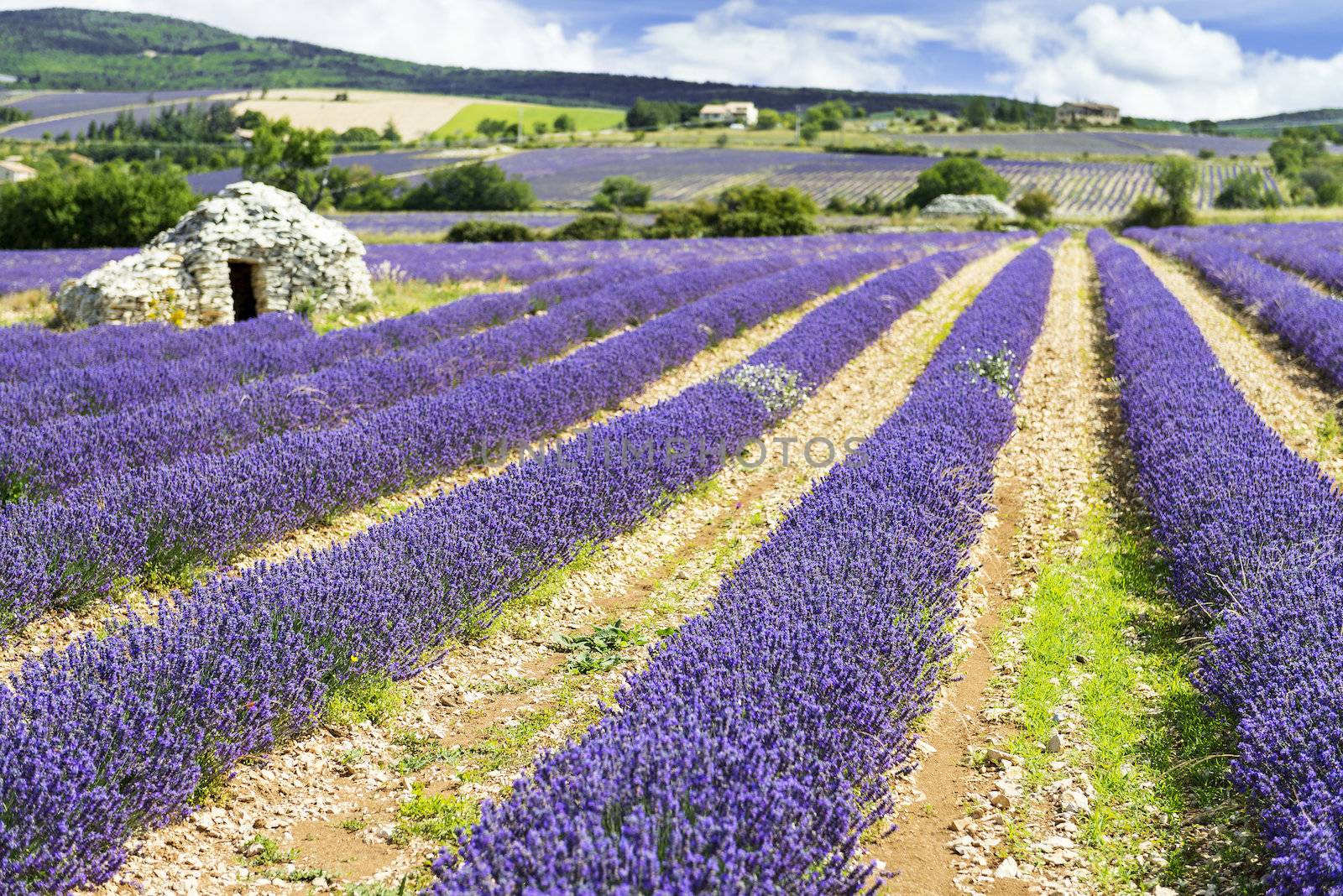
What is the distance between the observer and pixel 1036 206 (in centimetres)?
4650

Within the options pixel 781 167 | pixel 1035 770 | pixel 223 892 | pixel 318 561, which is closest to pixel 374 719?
pixel 318 561

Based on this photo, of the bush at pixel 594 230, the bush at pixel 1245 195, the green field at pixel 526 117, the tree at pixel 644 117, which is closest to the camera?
the bush at pixel 594 230

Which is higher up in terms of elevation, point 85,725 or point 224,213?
point 224,213

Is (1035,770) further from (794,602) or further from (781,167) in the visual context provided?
(781,167)

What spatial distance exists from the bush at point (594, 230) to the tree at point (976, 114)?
80.6 m

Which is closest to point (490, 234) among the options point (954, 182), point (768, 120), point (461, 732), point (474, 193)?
point (474, 193)

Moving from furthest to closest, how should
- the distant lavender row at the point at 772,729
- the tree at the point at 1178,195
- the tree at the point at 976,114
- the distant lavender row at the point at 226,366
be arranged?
the tree at the point at 976,114 → the tree at the point at 1178,195 → the distant lavender row at the point at 226,366 → the distant lavender row at the point at 772,729

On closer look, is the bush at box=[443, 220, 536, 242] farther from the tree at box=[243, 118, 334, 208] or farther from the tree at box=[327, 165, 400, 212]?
the tree at box=[327, 165, 400, 212]

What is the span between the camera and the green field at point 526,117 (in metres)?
88.9

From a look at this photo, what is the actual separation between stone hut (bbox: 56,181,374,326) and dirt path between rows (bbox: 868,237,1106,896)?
911cm

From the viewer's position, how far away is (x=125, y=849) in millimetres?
2652

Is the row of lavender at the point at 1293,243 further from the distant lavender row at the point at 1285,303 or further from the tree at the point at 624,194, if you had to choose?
the tree at the point at 624,194

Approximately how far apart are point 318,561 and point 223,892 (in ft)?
4.79

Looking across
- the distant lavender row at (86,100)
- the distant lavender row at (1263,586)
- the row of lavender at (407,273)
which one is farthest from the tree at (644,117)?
the distant lavender row at (1263,586)
